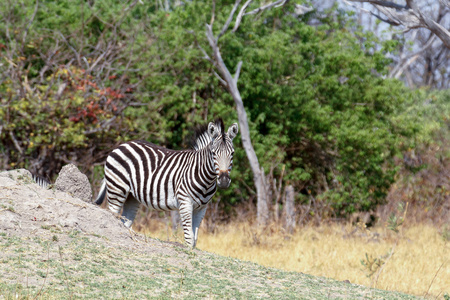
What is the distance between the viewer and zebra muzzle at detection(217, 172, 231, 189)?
767cm

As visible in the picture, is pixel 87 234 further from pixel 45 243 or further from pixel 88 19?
pixel 88 19

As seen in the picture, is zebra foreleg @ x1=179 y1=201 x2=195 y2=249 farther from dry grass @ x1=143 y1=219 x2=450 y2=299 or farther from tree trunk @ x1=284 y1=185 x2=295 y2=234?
tree trunk @ x1=284 y1=185 x2=295 y2=234

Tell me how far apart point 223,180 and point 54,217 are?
2138 mm

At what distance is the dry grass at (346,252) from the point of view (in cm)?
939

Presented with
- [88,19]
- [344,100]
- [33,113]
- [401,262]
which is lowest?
[401,262]

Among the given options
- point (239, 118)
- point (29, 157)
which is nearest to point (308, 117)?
point (239, 118)

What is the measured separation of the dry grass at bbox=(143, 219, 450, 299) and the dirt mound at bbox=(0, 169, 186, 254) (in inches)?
36.7

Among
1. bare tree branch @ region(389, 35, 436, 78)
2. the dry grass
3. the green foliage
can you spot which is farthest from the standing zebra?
bare tree branch @ region(389, 35, 436, 78)

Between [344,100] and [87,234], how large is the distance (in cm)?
1053

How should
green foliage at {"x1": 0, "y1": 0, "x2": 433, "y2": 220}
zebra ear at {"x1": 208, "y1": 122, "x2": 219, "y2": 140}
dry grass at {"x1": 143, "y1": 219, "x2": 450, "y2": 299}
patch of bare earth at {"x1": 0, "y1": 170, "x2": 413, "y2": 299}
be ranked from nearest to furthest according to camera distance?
patch of bare earth at {"x1": 0, "y1": 170, "x2": 413, "y2": 299} → zebra ear at {"x1": 208, "y1": 122, "x2": 219, "y2": 140} → dry grass at {"x1": 143, "y1": 219, "x2": 450, "y2": 299} → green foliage at {"x1": 0, "y1": 0, "x2": 433, "y2": 220}

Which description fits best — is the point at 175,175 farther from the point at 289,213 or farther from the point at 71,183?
the point at 289,213

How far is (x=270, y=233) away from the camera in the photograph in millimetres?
13117

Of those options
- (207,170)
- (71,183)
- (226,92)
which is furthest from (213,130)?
(226,92)

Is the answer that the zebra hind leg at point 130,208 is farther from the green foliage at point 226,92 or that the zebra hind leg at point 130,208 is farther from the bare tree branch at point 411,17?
the green foliage at point 226,92
